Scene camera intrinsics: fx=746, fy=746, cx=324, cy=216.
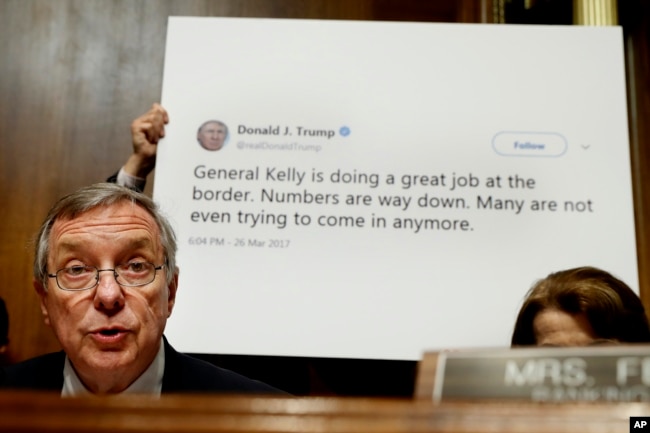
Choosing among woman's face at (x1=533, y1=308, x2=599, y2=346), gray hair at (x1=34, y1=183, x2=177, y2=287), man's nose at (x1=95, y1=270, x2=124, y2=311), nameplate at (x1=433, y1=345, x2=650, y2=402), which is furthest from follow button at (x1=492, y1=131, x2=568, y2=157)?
nameplate at (x1=433, y1=345, x2=650, y2=402)

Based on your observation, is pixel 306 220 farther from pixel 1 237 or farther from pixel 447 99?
pixel 1 237

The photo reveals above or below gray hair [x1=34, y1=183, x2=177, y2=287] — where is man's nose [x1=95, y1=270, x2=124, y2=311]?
below

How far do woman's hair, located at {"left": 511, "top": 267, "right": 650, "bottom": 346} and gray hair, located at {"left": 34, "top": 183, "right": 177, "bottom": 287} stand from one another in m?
0.81

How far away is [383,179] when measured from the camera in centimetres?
214

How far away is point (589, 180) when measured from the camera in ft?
6.98

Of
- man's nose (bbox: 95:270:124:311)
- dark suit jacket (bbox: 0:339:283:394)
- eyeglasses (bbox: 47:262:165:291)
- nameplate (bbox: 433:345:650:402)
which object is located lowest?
dark suit jacket (bbox: 0:339:283:394)

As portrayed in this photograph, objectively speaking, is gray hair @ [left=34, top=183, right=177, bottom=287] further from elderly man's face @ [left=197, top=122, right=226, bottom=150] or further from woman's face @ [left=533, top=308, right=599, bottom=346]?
woman's face @ [left=533, top=308, right=599, bottom=346]

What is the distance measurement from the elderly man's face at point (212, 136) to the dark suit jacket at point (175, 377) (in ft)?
2.57

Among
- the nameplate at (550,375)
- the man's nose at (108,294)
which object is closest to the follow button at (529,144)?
the man's nose at (108,294)

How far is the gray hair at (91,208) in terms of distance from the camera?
1.58 m

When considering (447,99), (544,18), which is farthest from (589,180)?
(544,18)

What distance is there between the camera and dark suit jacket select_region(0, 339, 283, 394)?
1.50 metres

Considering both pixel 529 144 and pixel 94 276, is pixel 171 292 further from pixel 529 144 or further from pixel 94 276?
pixel 529 144

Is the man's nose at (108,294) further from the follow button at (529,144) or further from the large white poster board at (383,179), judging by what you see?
the follow button at (529,144)
